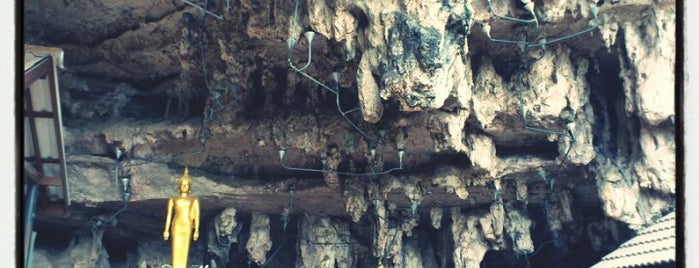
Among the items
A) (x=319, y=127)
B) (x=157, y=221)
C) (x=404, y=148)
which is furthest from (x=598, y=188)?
(x=157, y=221)

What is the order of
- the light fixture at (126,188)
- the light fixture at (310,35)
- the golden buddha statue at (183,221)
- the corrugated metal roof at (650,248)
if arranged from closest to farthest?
the corrugated metal roof at (650,248), the light fixture at (310,35), the golden buddha statue at (183,221), the light fixture at (126,188)

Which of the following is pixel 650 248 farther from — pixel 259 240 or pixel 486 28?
pixel 259 240

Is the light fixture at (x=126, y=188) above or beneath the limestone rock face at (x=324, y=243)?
above

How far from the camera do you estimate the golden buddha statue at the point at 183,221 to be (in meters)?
6.88

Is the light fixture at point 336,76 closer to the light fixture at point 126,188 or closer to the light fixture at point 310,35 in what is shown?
the light fixture at point 310,35

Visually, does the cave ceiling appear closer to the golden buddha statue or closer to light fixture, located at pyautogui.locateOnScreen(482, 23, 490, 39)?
light fixture, located at pyautogui.locateOnScreen(482, 23, 490, 39)

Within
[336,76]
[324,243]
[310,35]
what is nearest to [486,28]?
[336,76]

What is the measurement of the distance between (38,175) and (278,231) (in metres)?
2.93

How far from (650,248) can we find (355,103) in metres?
2.69

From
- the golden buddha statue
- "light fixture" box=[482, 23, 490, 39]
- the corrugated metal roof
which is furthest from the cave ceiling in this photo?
the golden buddha statue

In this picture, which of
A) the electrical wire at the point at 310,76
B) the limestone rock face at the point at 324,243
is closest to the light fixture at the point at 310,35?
the electrical wire at the point at 310,76

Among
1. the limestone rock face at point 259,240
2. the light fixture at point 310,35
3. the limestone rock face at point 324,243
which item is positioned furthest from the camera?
the limestone rock face at point 324,243

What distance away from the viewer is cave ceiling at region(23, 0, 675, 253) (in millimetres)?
6574

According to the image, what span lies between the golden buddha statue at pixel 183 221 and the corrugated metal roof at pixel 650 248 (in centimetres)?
321
